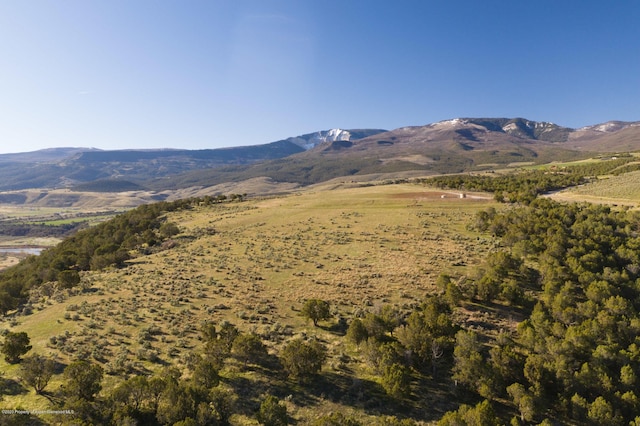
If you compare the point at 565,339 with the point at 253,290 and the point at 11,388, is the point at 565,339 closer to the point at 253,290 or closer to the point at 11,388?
the point at 253,290

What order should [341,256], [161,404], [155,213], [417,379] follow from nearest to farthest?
[161,404] < [417,379] < [341,256] < [155,213]

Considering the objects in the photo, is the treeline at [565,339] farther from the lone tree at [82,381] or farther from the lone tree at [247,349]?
the lone tree at [82,381]

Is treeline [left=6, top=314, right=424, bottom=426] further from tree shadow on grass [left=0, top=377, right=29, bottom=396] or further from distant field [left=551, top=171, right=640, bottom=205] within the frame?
distant field [left=551, top=171, right=640, bottom=205]

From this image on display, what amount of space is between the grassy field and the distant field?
4428cm

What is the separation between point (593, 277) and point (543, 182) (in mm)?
94441

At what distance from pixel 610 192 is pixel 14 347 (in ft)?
435

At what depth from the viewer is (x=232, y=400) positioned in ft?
76.2

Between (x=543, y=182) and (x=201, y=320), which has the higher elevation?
(x=543, y=182)

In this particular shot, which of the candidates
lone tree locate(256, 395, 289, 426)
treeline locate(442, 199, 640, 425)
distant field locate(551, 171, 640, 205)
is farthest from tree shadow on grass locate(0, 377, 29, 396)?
distant field locate(551, 171, 640, 205)

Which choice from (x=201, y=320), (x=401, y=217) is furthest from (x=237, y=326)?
(x=401, y=217)

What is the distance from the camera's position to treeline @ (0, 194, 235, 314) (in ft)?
165

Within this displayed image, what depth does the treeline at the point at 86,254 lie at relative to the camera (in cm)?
5031

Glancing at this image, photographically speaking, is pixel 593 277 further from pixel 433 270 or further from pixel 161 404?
pixel 161 404

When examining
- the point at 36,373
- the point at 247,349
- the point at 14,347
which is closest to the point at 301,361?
the point at 247,349
